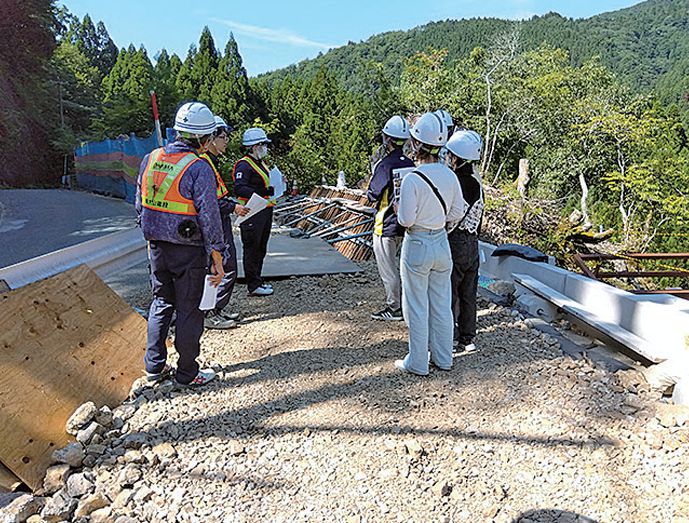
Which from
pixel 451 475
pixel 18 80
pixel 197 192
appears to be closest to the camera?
pixel 451 475

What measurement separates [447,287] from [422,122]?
1192 millimetres

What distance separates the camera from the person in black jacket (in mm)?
4805

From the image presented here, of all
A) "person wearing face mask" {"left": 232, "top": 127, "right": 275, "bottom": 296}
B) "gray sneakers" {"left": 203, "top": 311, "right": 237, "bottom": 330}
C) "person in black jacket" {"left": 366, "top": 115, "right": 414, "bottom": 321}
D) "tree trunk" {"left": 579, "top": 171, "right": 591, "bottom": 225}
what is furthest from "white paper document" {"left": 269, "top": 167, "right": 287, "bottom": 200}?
"tree trunk" {"left": 579, "top": 171, "right": 591, "bottom": 225}

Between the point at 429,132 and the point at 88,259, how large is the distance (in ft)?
10.8

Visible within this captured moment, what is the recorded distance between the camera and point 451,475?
2812 mm

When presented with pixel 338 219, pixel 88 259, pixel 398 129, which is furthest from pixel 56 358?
pixel 338 219

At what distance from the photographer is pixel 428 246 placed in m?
3.69

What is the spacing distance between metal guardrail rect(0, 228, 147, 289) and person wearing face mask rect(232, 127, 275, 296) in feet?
4.20

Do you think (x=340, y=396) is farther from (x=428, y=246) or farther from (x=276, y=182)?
(x=276, y=182)

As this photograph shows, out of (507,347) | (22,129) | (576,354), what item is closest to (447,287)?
(507,347)

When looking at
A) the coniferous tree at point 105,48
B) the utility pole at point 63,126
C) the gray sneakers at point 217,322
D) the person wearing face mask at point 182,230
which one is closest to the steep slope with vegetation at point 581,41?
the coniferous tree at point 105,48

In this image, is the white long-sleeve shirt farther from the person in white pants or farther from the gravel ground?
the gravel ground

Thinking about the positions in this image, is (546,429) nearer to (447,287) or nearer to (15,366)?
(447,287)

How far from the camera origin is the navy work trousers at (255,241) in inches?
227
